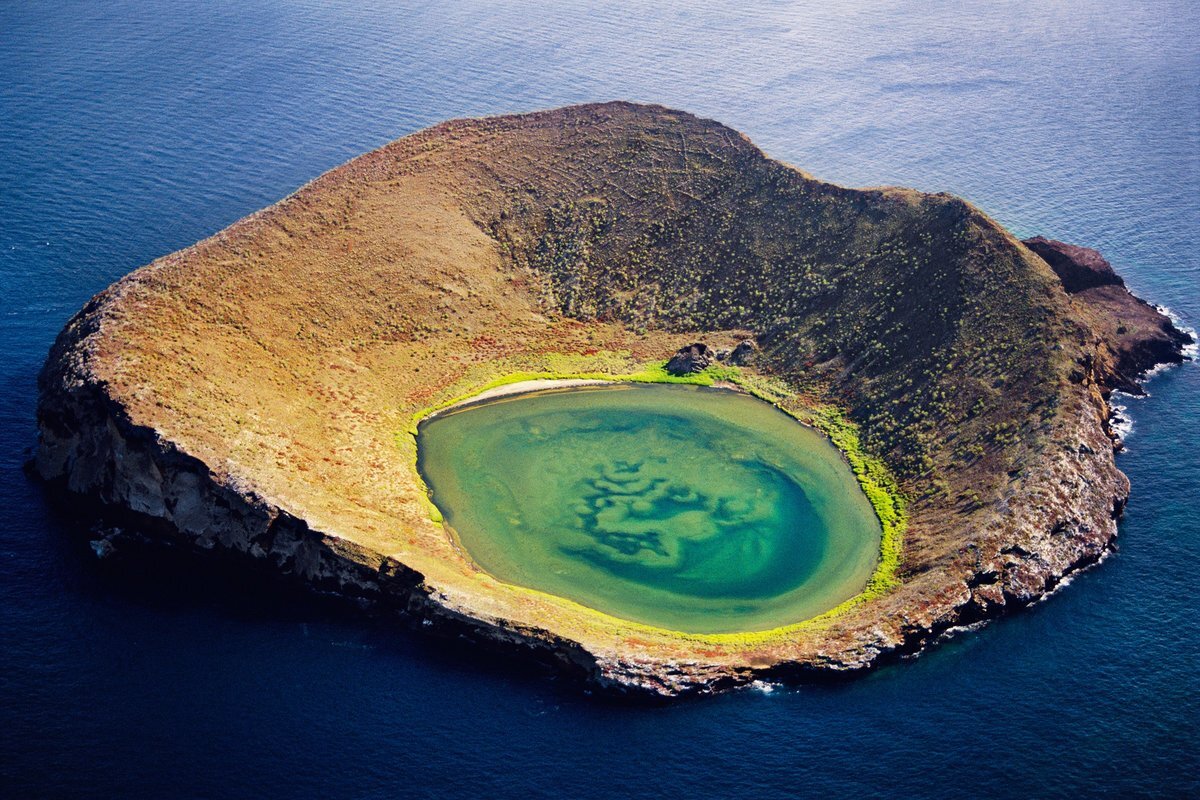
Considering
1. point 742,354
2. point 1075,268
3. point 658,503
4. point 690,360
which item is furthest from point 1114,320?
point 658,503

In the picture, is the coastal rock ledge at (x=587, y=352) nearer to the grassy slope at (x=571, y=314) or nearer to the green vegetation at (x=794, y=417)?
the grassy slope at (x=571, y=314)

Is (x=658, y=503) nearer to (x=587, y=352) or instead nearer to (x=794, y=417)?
(x=794, y=417)

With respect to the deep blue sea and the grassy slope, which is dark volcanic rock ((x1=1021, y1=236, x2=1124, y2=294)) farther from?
the grassy slope

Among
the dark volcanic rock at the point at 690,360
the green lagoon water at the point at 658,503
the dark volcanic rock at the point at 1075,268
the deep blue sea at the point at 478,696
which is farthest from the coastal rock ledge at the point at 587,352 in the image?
the deep blue sea at the point at 478,696

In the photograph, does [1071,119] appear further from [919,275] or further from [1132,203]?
[919,275]

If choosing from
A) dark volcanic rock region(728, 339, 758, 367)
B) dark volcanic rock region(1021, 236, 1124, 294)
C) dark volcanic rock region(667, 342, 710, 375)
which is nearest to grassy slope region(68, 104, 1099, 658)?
dark volcanic rock region(728, 339, 758, 367)
